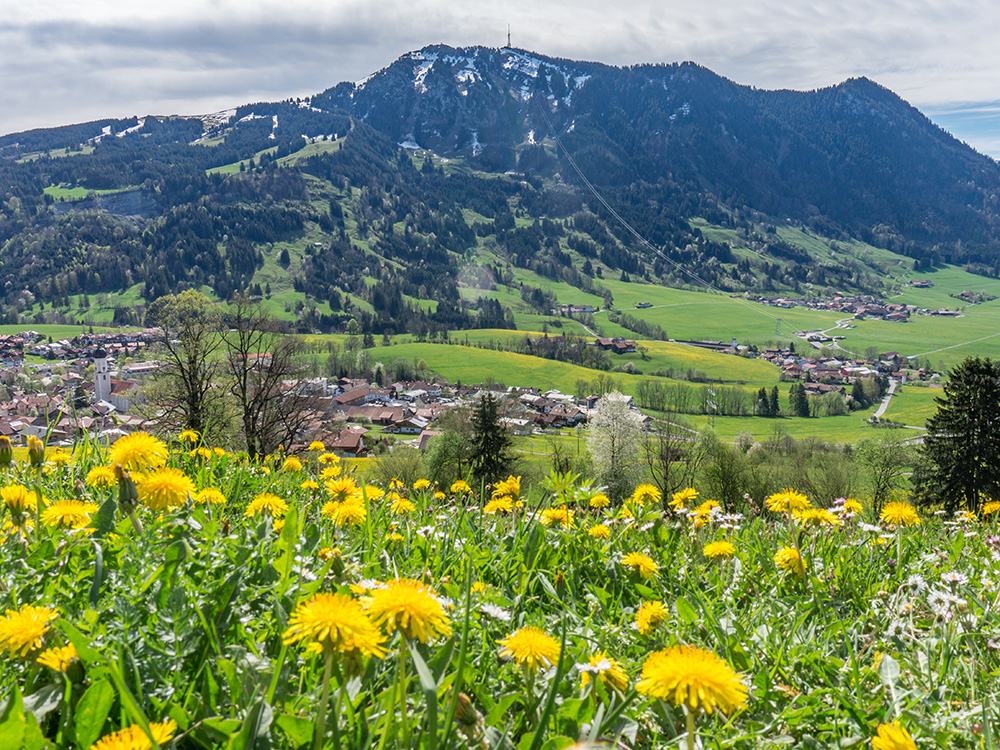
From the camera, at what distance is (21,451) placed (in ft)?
14.2

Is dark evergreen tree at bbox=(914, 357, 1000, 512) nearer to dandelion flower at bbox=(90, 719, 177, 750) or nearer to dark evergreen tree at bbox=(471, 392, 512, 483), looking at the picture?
dark evergreen tree at bbox=(471, 392, 512, 483)

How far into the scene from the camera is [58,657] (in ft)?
4.50

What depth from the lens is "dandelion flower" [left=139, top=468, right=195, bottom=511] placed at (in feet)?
7.53

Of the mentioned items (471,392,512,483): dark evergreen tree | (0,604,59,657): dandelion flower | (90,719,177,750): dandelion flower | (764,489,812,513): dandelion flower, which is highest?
(0,604,59,657): dandelion flower

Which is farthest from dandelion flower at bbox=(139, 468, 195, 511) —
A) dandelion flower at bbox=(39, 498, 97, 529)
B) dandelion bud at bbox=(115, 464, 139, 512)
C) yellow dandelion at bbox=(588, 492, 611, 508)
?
yellow dandelion at bbox=(588, 492, 611, 508)

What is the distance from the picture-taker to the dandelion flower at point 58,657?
52.2 inches

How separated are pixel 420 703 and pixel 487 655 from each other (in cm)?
44

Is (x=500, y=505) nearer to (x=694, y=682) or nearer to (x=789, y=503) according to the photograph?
(x=789, y=503)

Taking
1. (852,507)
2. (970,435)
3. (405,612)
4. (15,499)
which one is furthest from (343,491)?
(970,435)

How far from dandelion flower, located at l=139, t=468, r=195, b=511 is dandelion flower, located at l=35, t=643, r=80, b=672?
0.89m

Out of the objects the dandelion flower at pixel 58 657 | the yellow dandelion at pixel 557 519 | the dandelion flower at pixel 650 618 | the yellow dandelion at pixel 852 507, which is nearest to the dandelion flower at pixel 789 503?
the yellow dandelion at pixel 557 519

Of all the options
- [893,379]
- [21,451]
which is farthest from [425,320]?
[21,451]

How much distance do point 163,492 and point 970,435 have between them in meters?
31.2

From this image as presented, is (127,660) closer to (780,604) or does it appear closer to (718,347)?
(780,604)
